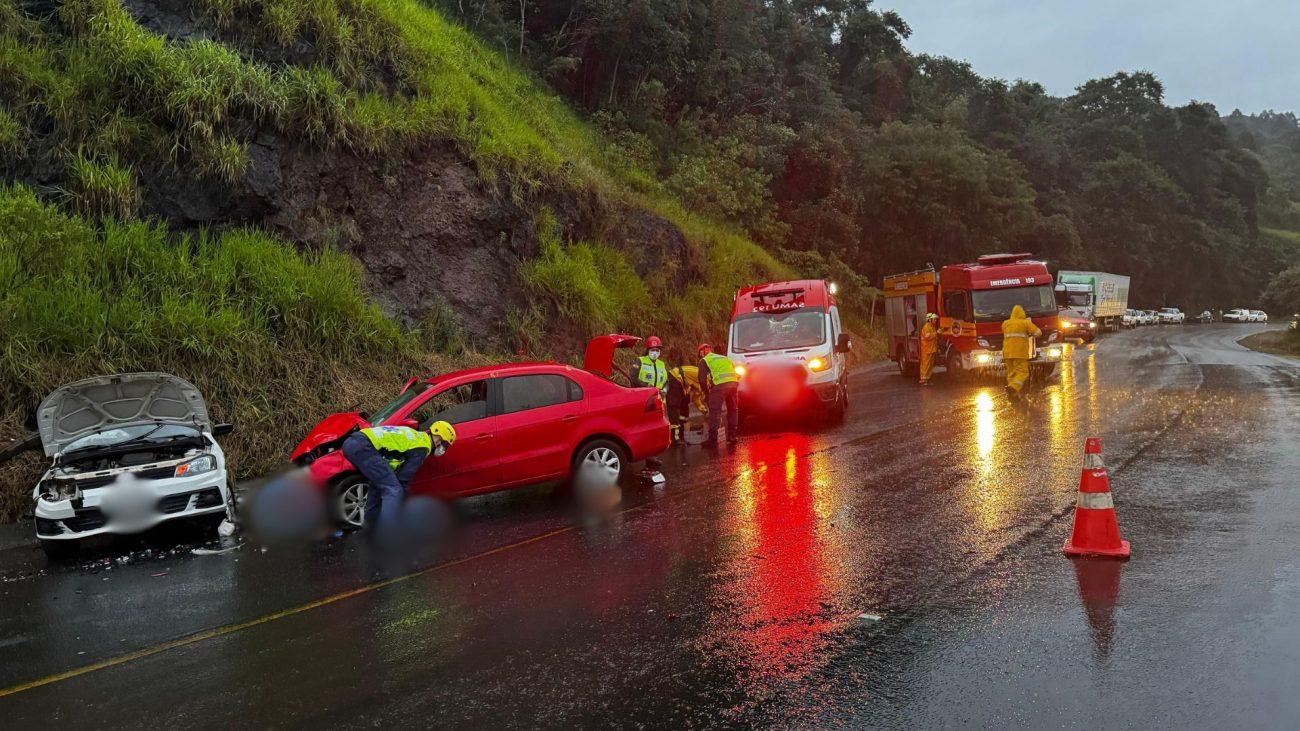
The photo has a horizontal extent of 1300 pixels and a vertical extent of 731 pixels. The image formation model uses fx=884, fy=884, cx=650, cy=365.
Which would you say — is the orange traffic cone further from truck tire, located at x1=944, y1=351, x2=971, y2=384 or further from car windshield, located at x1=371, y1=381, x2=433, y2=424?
truck tire, located at x1=944, y1=351, x2=971, y2=384

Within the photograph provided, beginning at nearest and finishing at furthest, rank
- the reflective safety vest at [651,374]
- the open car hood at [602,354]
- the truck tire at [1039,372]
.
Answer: the reflective safety vest at [651,374], the open car hood at [602,354], the truck tire at [1039,372]

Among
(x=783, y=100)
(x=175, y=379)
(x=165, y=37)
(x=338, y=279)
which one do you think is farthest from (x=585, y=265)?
(x=783, y=100)

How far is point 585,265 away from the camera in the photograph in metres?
19.6

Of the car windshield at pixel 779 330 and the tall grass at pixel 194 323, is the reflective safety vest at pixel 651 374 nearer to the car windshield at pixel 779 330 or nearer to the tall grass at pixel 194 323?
the car windshield at pixel 779 330

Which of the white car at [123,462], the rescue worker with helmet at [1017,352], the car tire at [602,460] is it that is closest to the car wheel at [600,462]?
the car tire at [602,460]

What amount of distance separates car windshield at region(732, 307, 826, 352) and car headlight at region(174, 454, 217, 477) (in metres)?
8.97

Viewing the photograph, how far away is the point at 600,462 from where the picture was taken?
987 centimetres

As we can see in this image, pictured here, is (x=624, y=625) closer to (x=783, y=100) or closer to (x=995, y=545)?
(x=995, y=545)

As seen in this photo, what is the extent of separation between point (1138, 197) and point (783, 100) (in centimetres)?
4763

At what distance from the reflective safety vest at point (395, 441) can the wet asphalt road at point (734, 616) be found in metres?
0.86

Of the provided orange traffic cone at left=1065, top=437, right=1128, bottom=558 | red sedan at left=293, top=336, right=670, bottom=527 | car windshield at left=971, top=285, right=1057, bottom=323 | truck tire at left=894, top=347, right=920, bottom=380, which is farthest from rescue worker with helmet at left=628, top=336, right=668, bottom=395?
truck tire at left=894, top=347, right=920, bottom=380

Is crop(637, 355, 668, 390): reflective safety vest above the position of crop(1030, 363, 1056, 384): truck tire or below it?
above

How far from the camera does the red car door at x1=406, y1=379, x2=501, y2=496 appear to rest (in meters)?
8.91

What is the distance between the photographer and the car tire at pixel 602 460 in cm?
972
